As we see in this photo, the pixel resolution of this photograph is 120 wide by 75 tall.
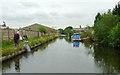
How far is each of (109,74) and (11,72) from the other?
5077 millimetres

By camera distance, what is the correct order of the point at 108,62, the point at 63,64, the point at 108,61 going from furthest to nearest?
the point at 108,61 → the point at 108,62 → the point at 63,64

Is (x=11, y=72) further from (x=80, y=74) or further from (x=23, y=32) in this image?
(x=23, y=32)

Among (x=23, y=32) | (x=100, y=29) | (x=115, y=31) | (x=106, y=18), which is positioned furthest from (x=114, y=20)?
(x=23, y=32)

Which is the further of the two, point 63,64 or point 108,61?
point 108,61

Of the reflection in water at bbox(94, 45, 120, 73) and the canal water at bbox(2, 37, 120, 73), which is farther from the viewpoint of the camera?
the reflection in water at bbox(94, 45, 120, 73)

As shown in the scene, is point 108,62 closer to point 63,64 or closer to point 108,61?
point 108,61

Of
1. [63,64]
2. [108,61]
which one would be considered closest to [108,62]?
[108,61]

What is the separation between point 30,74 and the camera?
561 centimetres

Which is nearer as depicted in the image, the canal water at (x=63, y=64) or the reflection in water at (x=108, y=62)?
the canal water at (x=63, y=64)

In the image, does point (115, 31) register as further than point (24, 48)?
Yes

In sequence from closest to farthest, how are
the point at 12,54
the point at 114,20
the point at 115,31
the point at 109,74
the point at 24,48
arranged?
the point at 109,74
the point at 12,54
the point at 24,48
the point at 115,31
the point at 114,20

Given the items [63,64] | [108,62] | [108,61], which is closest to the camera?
[63,64]

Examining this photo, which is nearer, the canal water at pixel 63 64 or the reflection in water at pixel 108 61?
the canal water at pixel 63 64

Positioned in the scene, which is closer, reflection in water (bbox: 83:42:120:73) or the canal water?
the canal water
